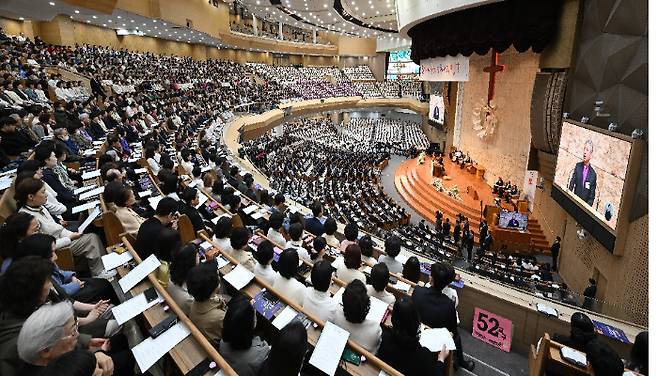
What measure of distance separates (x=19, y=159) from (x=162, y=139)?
5356 mm

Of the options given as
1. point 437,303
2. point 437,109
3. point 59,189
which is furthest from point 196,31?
point 437,303

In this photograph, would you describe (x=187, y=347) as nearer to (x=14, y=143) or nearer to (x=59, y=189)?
(x=59, y=189)

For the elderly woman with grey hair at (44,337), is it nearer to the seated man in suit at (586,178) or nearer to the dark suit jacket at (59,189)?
the dark suit jacket at (59,189)

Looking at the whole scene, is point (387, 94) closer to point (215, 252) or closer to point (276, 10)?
→ point (276, 10)

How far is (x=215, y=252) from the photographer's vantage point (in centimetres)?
376

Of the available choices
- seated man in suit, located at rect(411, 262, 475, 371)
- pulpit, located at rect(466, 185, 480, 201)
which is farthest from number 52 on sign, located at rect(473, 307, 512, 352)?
pulpit, located at rect(466, 185, 480, 201)

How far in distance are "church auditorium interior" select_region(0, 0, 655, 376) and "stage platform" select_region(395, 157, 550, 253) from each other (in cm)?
11

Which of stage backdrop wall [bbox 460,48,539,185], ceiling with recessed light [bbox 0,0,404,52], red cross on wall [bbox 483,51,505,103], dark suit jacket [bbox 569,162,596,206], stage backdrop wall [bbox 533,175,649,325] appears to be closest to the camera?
stage backdrop wall [bbox 533,175,649,325]

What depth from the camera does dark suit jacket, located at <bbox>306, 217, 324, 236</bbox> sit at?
5.70m

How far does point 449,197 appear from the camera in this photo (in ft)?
45.1

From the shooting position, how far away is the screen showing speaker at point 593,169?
21.4 feet

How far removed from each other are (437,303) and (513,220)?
874 cm

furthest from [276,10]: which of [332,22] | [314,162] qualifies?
[314,162]

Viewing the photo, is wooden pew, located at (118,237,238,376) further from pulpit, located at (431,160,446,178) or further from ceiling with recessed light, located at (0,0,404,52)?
pulpit, located at (431,160,446,178)
